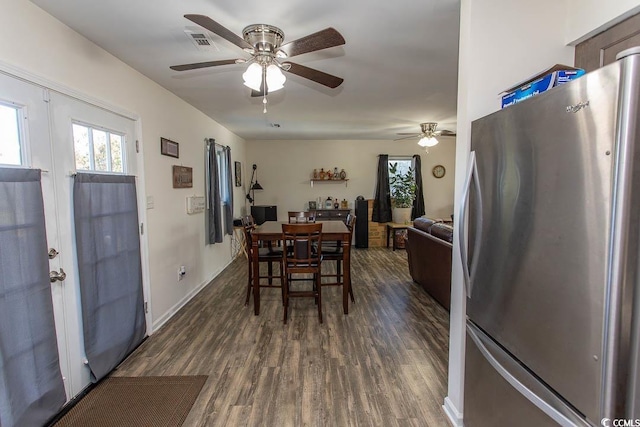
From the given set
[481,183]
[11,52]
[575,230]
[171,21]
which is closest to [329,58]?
[171,21]

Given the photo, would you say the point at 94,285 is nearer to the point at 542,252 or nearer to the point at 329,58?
the point at 329,58

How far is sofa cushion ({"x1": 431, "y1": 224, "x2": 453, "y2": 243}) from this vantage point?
3096 millimetres

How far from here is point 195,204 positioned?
386 centimetres

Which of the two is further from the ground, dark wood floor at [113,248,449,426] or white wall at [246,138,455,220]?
white wall at [246,138,455,220]

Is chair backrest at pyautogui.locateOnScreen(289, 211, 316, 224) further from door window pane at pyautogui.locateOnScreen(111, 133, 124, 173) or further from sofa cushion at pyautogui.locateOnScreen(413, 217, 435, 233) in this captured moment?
door window pane at pyautogui.locateOnScreen(111, 133, 124, 173)

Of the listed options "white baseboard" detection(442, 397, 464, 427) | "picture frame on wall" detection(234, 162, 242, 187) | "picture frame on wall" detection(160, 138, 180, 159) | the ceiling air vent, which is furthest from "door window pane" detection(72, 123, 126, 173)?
"picture frame on wall" detection(234, 162, 242, 187)

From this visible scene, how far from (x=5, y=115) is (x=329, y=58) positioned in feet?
6.79

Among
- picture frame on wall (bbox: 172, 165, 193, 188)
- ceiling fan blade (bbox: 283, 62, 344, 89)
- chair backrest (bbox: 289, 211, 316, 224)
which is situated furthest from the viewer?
chair backrest (bbox: 289, 211, 316, 224)

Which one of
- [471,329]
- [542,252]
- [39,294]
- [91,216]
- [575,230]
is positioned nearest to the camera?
[575,230]

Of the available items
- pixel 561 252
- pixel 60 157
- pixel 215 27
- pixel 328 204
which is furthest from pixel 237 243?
pixel 561 252

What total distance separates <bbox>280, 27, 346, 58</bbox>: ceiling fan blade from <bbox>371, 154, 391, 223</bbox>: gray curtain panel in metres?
5.12

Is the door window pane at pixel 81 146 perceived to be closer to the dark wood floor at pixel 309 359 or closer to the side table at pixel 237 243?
the dark wood floor at pixel 309 359

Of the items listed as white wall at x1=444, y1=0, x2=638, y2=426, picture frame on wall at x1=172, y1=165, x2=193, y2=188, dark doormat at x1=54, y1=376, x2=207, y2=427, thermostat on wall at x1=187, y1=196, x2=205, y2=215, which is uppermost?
white wall at x1=444, y1=0, x2=638, y2=426

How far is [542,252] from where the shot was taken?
1034 mm
